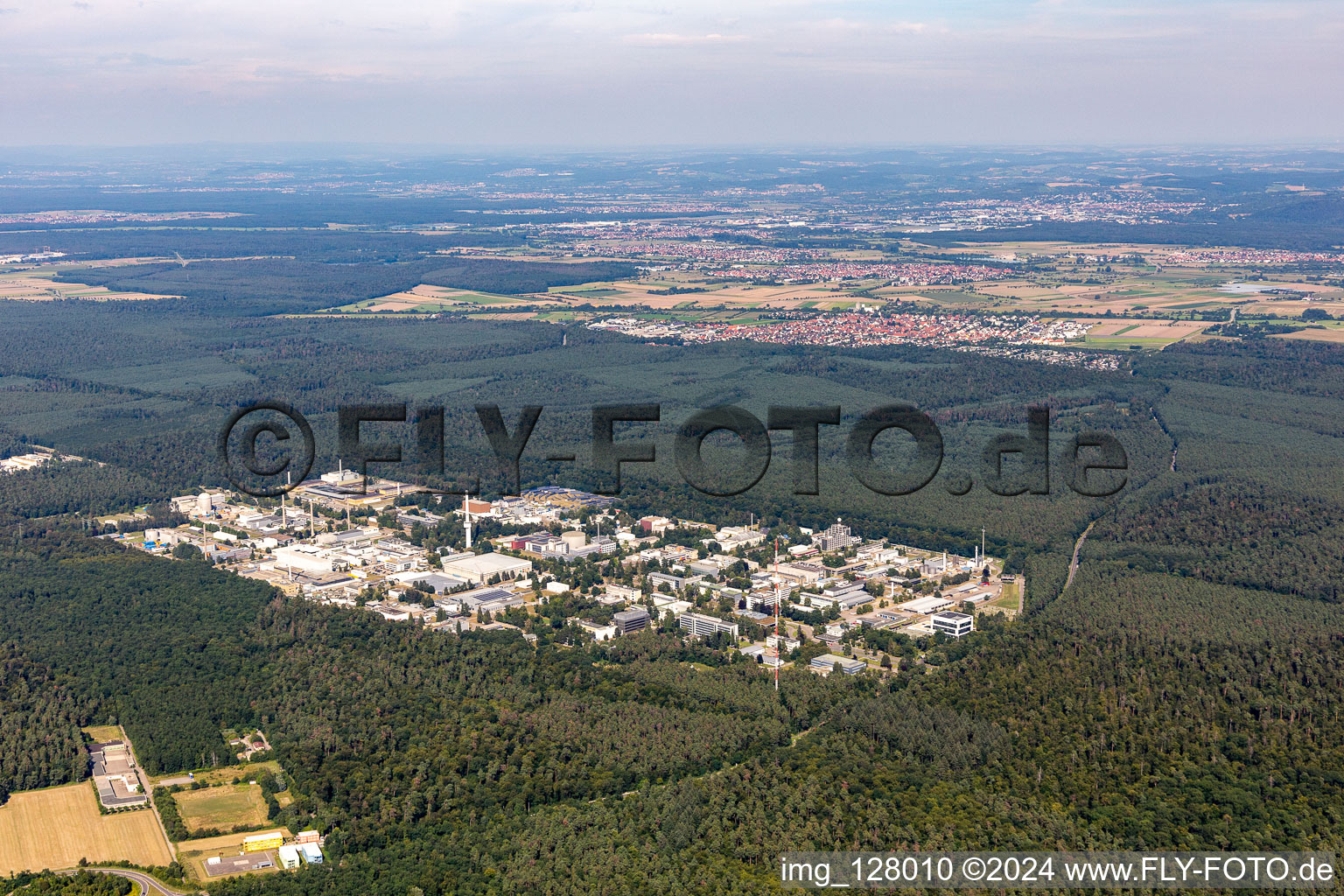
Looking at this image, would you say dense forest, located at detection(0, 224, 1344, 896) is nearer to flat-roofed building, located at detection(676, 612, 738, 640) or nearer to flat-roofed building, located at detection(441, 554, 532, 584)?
flat-roofed building, located at detection(676, 612, 738, 640)

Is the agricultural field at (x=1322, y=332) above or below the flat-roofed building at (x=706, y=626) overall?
above

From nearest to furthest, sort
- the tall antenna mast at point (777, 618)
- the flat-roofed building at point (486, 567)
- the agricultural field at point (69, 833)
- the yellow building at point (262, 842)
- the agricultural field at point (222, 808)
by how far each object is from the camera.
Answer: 1. the agricultural field at point (69, 833)
2. the yellow building at point (262, 842)
3. the agricultural field at point (222, 808)
4. the tall antenna mast at point (777, 618)
5. the flat-roofed building at point (486, 567)

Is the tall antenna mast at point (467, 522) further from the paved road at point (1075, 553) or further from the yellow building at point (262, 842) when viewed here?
the yellow building at point (262, 842)

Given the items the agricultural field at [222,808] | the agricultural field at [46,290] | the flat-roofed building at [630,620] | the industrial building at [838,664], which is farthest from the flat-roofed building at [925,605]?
the agricultural field at [46,290]

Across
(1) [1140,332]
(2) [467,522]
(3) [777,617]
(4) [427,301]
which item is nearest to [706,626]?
(3) [777,617]

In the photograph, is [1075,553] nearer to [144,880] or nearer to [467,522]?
[467,522]

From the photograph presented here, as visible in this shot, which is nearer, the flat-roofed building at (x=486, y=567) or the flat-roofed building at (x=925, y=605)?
the flat-roofed building at (x=925, y=605)
